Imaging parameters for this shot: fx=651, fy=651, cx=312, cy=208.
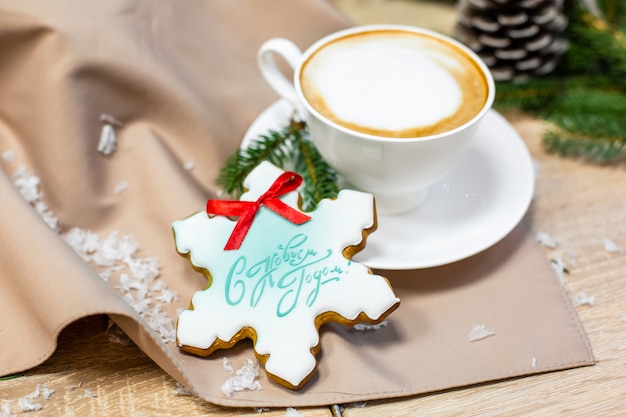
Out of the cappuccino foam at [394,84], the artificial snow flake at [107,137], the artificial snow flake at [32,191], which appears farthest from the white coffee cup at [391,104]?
the artificial snow flake at [32,191]

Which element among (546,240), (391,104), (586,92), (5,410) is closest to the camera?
(5,410)

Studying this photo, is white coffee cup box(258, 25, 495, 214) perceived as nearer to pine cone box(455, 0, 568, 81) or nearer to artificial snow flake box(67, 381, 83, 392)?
pine cone box(455, 0, 568, 81)

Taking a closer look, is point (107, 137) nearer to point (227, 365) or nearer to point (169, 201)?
point (169, 201)

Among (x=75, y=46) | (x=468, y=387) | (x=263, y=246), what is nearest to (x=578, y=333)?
(x=468, y=387)

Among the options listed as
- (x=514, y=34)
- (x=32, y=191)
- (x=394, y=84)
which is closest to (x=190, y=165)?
(x=32, y=191)

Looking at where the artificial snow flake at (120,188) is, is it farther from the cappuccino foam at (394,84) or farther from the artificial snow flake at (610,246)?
the artificial snow flake at (610,246)

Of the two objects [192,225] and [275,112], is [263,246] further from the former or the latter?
[275,112]
